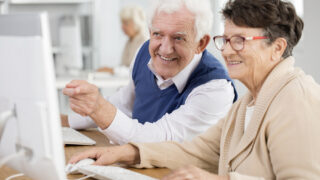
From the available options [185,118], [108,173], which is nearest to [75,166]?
[108,173]

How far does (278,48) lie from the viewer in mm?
1548

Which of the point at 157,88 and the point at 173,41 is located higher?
the point at 173,41

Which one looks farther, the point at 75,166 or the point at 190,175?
the point at 75,166

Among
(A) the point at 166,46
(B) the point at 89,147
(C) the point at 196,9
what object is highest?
(C) the point at 196,9

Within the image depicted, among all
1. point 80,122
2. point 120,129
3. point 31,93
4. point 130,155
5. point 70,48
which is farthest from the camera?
point 70,48

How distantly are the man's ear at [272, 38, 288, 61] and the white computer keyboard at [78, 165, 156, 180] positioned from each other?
20.2 inches

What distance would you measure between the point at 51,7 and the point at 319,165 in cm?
628

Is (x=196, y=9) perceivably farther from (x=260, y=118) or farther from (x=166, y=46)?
(x=260, y=118)

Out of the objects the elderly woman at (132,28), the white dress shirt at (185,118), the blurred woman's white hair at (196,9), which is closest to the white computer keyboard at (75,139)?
the white dress shirt at (185,118)

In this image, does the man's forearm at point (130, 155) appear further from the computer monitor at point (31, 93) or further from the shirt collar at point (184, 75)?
the computer monitor at point (31, 93)

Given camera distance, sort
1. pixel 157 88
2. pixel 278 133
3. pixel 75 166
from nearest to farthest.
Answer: pixel 278 133 < pixel 75 166 < pixel 157 88

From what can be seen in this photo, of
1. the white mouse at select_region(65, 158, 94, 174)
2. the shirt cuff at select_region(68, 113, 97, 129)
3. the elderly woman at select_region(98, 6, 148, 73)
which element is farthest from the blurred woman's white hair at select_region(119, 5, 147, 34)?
the white mouse at select_region(65, 158, 94, 174)

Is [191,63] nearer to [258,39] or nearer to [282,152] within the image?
[258,39]

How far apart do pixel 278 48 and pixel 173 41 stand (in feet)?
2.35
